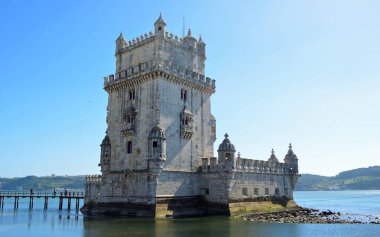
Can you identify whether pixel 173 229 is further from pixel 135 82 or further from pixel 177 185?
pixel 135 82

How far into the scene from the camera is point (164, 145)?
40562 mm

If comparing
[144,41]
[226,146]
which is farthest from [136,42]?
[226,146]

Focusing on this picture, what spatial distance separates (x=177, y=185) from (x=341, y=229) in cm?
1730

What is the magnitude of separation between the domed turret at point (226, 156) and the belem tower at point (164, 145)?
0.37 ft

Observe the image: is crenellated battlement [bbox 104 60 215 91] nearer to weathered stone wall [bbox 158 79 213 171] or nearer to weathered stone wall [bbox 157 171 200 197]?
weathered stone wall [bbox 158 79 213 171]

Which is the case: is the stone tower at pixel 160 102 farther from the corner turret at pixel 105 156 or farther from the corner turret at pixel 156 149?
the corner turret at pixel 105 156

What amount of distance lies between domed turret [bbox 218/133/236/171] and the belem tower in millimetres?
114

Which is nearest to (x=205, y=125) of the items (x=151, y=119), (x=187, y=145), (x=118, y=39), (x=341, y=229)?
(x=187, y=145)

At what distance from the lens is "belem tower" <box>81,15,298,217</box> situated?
4119cm

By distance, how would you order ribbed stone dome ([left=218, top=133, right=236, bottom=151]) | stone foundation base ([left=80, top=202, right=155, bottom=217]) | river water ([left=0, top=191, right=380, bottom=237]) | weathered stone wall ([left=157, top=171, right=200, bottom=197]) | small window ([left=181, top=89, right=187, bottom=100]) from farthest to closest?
small window ([left=181, top=89, right=187, bottom=100]) < ribbed stone dome ([left=218, top=133, right=236, bottom=151]) < weathered stone wall ([left=157, top=171, right=200, bottom=197]) < stone foundation base ([left=80, top=202, right=155, bottom=217]) < river water ([left=0, top=191, right=380, bottom=237])

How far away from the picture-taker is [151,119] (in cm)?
4200

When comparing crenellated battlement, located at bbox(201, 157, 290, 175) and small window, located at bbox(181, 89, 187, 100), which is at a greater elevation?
small window, located at bbox(181, 89, 187, 100)

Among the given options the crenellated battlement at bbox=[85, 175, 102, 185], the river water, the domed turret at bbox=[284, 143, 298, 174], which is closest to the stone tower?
the crenellated battlement at bbox=[85, 175, 102, 185]

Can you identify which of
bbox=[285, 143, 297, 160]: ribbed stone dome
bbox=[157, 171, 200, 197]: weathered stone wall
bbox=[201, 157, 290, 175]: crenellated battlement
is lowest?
bbox=[157, 171, 200, 197]: weathered stone wall
